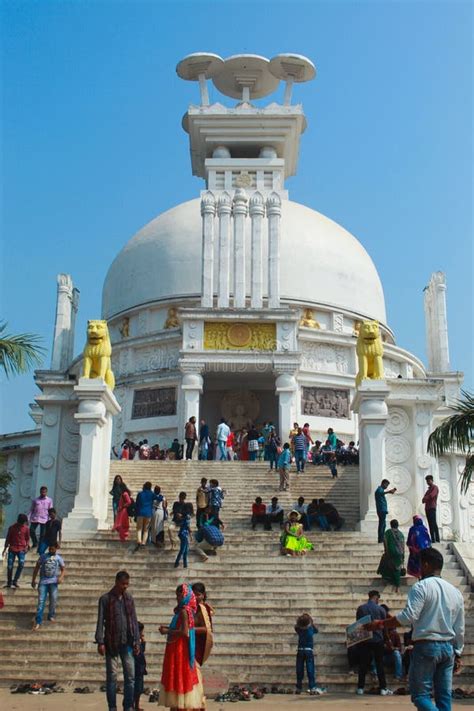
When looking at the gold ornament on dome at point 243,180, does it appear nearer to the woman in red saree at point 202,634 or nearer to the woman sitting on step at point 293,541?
the woman sitting on step at point 293,541

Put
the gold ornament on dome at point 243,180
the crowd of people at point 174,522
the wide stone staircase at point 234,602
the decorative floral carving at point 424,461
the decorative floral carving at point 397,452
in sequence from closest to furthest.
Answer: the wide stone staircase at point 234,602 < the crowd of people at point 174,522 < the decorative floral carving at point 424,461 < the decorative floral carving at point 397,452 < the gold ornament on dome at point 243,180

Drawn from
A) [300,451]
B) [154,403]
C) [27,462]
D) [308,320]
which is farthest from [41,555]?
[308,320]

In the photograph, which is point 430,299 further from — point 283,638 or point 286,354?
point 283,638

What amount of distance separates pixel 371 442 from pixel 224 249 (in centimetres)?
1464

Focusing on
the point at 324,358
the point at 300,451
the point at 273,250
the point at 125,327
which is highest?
the point at 273,250

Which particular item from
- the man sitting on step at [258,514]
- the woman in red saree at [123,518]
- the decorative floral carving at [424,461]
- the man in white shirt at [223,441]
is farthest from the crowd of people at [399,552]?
the man in white shirt at [223,441]

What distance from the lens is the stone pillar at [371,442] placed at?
18969mm

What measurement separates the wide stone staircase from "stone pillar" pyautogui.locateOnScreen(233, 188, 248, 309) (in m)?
14.4

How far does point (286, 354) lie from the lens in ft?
95.8

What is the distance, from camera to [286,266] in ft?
123

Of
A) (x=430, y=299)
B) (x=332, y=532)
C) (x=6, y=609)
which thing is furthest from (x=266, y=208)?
(x=6, y=609)

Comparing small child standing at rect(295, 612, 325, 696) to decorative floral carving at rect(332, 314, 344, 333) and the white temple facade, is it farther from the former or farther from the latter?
decorative floral carving at rect(332, 314, 344, 333)

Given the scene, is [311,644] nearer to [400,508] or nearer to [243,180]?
[400,508]

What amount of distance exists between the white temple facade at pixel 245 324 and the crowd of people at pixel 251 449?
1.51 meters
